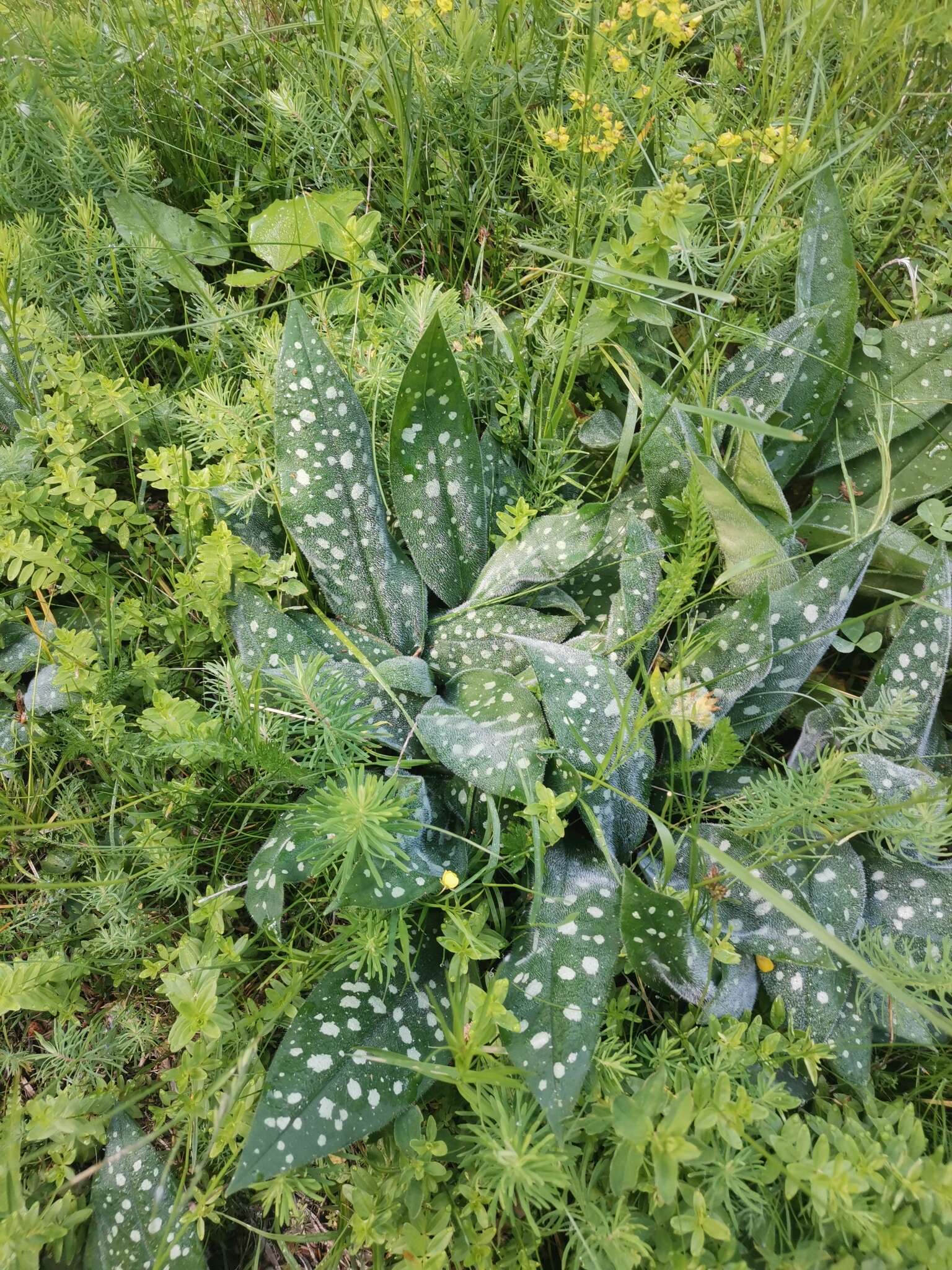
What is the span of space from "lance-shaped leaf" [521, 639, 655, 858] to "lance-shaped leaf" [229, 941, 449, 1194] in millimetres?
364

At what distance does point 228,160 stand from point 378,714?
1393 mm

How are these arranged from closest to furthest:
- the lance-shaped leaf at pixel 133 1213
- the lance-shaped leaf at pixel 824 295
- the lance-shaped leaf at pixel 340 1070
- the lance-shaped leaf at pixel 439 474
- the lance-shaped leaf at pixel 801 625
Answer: the lance-shaped leaf at pixel 340 1070 → the lance-shaped leaf at pixel 133 1213 → the lance-shaped leaf at pixel 801 625 → the lance-shaped leaf at pixel 439 474 → the lance-shaped leaf at pixel 824 295

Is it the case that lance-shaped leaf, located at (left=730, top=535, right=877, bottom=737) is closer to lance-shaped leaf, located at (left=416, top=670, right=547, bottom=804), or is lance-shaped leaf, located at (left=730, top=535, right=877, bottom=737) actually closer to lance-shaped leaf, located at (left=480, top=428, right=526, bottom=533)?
lance-shaped leaf, located at (left=416, top=670, right=547, bottom=804)

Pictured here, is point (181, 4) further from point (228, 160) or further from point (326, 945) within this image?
point (326, 945)

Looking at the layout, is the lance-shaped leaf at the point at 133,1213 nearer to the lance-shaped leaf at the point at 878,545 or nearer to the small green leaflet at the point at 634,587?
the small green leaflet at the point at 634,587

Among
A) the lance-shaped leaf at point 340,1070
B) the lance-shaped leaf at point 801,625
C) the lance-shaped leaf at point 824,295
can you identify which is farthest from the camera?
the lance-shaped leaf at point 824,295

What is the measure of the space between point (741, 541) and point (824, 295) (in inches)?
21.7

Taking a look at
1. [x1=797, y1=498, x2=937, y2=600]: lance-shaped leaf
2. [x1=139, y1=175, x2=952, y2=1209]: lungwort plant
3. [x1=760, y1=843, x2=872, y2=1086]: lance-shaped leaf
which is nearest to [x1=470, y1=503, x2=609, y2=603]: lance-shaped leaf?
[x1=139, y1=175, x2=952, y2=1209]: lungwort plant

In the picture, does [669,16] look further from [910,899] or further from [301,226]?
[910,899]

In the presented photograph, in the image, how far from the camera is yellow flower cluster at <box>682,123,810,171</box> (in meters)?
1.35

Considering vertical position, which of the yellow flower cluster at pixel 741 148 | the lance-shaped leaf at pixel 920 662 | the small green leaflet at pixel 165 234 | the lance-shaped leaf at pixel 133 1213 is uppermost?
the yellow flower cluster at pixel 741 148

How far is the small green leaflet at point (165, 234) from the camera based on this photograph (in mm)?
1626

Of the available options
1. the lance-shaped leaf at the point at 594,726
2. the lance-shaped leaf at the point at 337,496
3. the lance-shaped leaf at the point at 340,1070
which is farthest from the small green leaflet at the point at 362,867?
the lance-shaped leaf at the point at 337,496

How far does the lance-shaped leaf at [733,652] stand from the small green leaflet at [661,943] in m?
0.27
